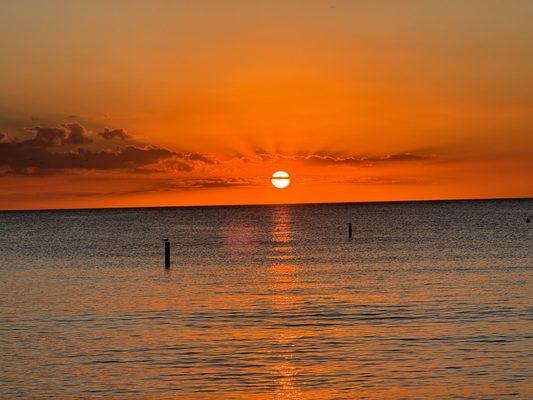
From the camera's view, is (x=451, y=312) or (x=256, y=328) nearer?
(x=256, y=328)

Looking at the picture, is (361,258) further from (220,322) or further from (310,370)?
(310,370)

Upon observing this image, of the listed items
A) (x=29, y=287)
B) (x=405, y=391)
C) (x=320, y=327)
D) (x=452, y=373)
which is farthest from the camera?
(x=29, y=287)

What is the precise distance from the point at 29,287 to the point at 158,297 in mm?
10871

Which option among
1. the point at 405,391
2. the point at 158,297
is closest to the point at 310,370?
the point at 405,391

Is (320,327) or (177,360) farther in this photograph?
(320,327)

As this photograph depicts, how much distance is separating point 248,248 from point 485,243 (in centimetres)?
2588

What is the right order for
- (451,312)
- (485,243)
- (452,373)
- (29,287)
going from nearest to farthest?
(452,373) < (451,312) < (29,287) < (485,243)

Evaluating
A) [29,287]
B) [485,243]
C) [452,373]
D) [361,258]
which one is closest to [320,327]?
[452,373]

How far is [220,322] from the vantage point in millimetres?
35531

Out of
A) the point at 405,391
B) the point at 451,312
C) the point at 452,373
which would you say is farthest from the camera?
the point at 451,312

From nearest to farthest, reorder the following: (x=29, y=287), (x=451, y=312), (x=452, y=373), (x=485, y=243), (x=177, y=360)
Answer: (x=452, y=373) → (x=177, y=360) → (x=451, y=312) → (x=29, y=287) → (x=485, y=243)

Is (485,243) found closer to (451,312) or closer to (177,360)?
(451,312)

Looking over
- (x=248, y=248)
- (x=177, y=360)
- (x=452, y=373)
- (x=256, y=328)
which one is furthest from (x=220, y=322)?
(x=248, y=248)

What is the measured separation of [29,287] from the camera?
171ft
